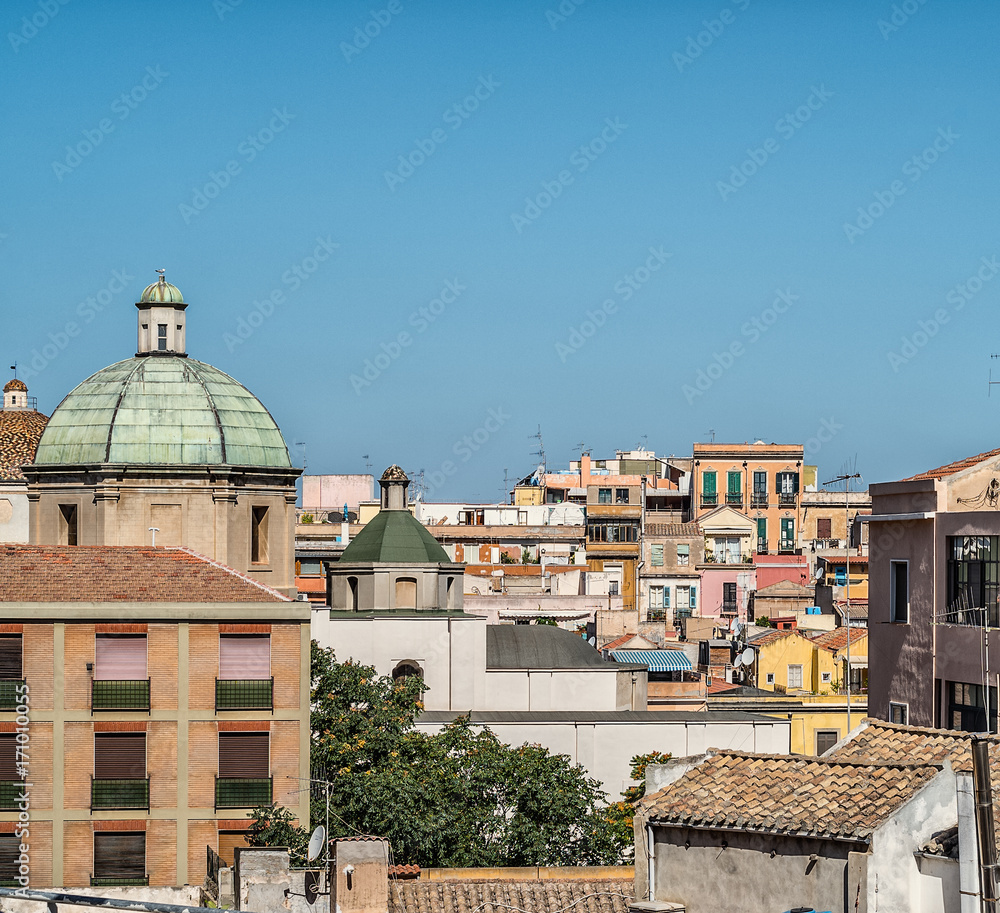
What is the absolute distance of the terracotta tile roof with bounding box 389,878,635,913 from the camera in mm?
25266

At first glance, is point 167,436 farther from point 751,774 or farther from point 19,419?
point 751,774

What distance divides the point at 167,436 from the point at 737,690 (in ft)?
69.8

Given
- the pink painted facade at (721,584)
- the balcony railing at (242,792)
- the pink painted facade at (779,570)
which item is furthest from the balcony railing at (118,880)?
the pink painted facade at (779,570)

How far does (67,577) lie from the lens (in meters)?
36.8

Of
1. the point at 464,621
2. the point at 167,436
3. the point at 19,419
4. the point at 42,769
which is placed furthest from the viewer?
the point at 19,419

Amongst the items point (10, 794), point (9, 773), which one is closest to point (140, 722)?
point (9, 773)

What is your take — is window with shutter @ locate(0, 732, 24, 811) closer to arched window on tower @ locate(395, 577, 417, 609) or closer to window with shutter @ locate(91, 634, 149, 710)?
window with shutter @ locate(91, 634, 149, 710)

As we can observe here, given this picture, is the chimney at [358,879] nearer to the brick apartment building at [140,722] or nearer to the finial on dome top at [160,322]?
the brick apartment building at [140,722]

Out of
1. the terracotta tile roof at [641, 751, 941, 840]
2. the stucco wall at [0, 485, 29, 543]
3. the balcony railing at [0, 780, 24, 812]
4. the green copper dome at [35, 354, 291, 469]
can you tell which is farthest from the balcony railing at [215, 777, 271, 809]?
the stucco wall at [0, 485, 29, 543]

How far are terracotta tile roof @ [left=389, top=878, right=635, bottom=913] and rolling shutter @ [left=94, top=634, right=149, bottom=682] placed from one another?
10.8 metres

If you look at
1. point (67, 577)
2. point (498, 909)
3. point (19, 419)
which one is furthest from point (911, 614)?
point (19, 419)

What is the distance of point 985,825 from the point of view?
1605cm

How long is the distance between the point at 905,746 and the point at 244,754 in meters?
18.7

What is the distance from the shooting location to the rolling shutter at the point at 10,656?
115 feet
